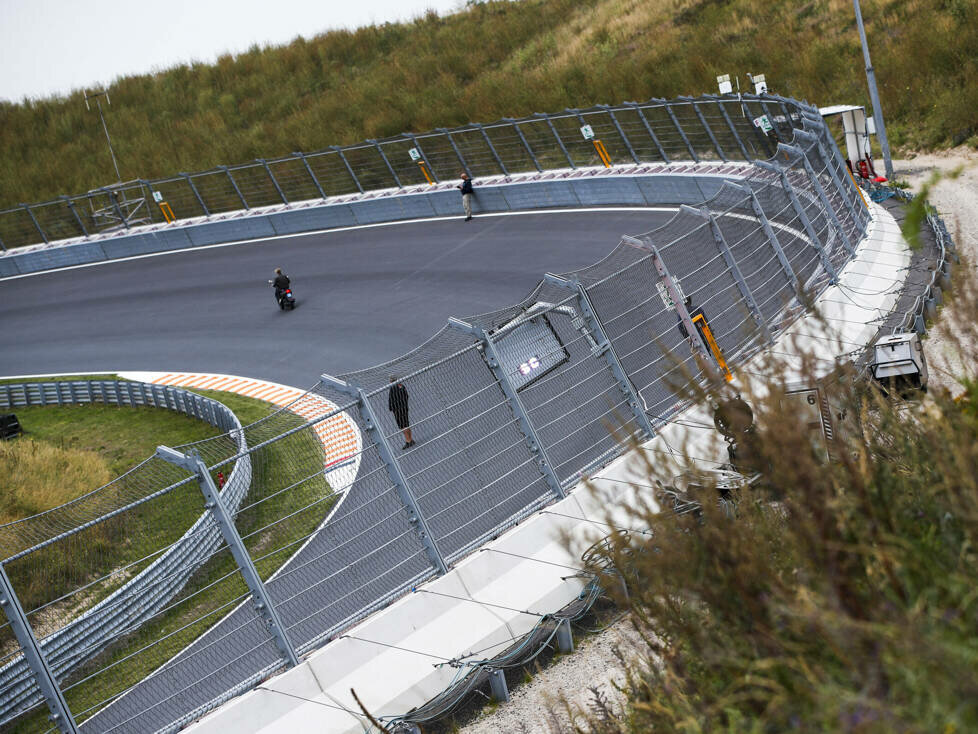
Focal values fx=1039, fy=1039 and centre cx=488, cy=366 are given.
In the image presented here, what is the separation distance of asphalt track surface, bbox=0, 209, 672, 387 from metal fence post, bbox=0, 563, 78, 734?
1298 centimetres

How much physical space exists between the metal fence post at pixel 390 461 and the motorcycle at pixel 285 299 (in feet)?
53.5

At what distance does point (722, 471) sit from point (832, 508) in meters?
5.56

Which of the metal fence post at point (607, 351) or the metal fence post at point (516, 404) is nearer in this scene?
the metal fence post at point (516, 404)

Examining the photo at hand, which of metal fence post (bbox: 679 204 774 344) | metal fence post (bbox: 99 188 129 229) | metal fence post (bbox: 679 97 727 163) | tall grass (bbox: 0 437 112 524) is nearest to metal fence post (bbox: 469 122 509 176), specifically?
metal fence post (bbox: 679 97 727 163)

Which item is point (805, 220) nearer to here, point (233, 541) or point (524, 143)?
point (233, 541)

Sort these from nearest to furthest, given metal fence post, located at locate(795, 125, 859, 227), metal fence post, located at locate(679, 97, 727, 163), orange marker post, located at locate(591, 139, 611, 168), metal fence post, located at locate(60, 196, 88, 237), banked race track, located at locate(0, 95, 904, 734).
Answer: banked race track, located at locate(0, 95, 904, 734)
metal fence post, located at locate(795, 125, 859, 227)
metal fence post, located at locate(679, 97, 727, 163)
orange marker post, located at locate(591, 139, 611, 168)
metal fence post, located at locate(60, 196, 88, 237)

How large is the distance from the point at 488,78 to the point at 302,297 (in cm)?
2232

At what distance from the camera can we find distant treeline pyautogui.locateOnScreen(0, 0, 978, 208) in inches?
1267

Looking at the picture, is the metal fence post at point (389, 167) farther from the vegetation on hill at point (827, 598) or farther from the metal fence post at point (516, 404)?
the vegetation on hill at point (827, 598)

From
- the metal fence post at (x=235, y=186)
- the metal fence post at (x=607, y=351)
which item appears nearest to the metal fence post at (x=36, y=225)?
the metal fence post at (x=235, y=186)

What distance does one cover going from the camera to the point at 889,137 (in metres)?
30.0

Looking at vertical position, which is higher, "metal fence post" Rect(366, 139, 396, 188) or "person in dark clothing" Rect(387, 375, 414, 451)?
"metal fence post" Rect(366, 139, 396, 188)

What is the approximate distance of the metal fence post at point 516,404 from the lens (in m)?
10.0

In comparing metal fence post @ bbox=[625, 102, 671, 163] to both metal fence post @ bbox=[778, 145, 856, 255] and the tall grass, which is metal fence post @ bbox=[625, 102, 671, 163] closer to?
metal fence post @ bbox=[778, 145, 856, 255]
